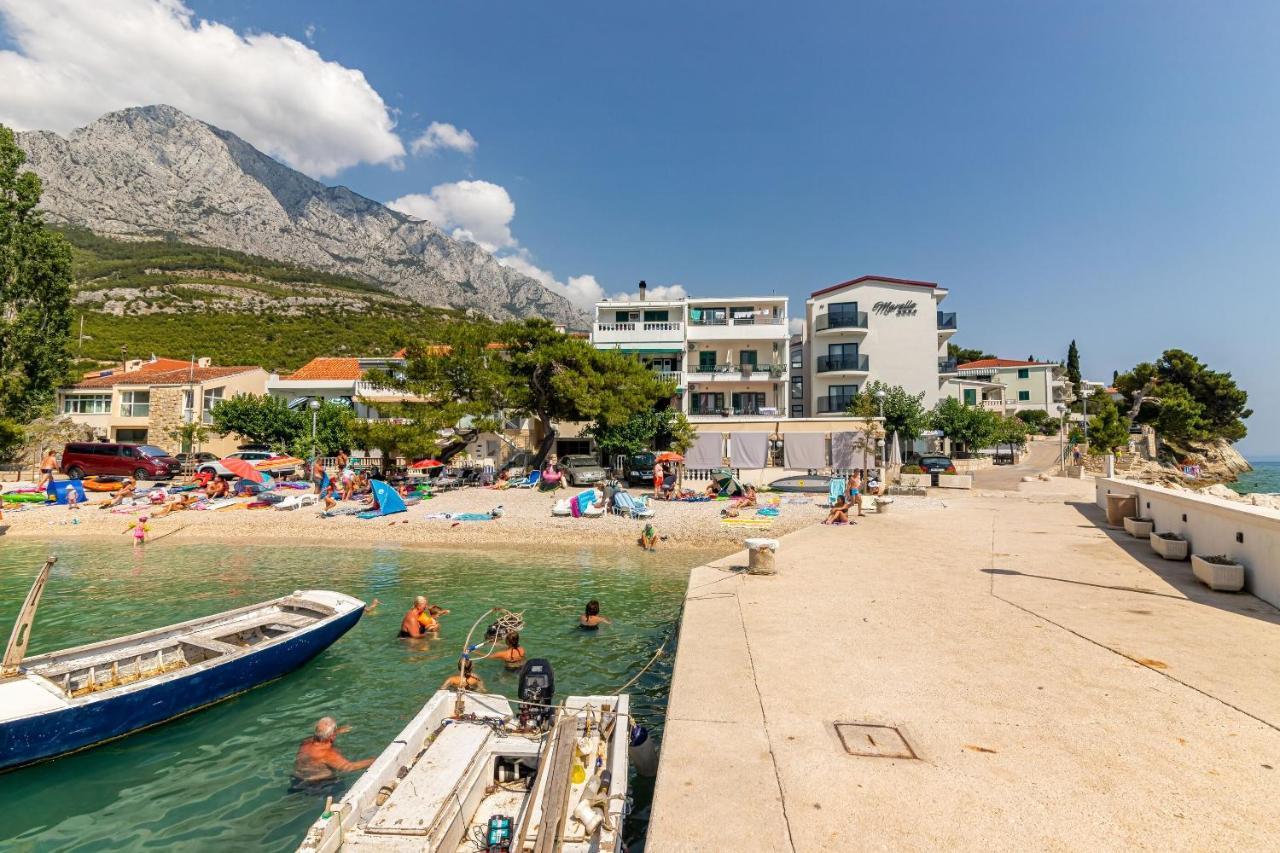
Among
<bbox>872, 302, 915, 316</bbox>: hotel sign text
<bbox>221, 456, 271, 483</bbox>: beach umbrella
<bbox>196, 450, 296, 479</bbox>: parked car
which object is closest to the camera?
<bbox>221, 456, 271, 483</bbox>: beach umbrella

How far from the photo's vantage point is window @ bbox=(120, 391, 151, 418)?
42625 mm

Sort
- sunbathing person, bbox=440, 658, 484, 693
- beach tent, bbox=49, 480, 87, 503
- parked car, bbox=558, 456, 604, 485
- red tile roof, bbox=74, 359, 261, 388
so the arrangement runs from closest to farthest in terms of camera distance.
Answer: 1. sunbathing person, bbox=440, 658, 484, 693
2. beach tent, bbox=49, 480, 87, 503
3. parked car, bbox=558, 456, 604, 485
4. red tile roof, bbox=74, 359, 261, 388

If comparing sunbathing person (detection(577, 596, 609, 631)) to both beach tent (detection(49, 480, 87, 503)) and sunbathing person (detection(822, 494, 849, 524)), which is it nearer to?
sunbathing person (detection(822, 494, 849, 524))

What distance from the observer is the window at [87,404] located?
139ft

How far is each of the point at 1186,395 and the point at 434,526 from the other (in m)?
72.4

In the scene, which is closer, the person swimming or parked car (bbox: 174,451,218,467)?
the person swimming

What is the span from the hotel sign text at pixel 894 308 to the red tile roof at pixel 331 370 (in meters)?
41.6

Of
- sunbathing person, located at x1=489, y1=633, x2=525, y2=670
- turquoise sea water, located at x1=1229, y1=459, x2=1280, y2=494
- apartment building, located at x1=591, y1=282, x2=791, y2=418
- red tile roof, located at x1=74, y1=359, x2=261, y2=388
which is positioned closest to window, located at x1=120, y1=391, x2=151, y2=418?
red tile roof, located at x1=74, y1=359, x2=261, y2=388

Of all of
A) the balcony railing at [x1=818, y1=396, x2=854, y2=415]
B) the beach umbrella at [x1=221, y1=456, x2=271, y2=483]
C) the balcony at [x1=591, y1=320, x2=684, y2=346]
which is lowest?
the beach umbrella at [x1=221, y1=456, x2=271, y2=483]

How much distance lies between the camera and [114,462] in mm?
32188

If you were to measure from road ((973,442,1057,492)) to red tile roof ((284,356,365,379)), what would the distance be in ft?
148

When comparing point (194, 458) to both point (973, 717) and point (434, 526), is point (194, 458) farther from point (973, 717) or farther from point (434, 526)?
point (973, 717)

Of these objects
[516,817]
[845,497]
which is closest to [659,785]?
[516,817]

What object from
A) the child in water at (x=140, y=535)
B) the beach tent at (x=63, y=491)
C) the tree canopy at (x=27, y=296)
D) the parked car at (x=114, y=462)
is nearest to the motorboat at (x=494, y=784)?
the child in water at (x=140, y=535)
